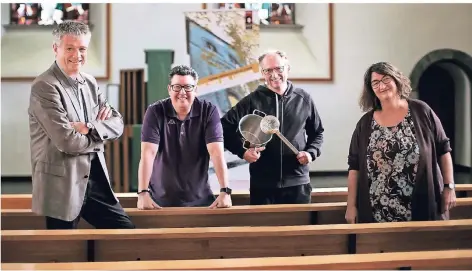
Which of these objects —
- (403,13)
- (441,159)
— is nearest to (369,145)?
(441,159)

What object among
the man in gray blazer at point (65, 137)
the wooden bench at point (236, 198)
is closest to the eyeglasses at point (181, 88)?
the man in gray blazer at point (65, 137)

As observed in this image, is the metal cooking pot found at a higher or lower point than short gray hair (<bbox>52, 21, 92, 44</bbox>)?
lower

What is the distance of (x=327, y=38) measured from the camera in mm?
7816

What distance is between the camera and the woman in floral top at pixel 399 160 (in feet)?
7.32

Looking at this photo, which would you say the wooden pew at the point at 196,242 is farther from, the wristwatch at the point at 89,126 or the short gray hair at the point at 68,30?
the short gray hair at the point at 68,30

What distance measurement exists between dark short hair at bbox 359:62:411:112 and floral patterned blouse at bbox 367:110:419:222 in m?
0.11

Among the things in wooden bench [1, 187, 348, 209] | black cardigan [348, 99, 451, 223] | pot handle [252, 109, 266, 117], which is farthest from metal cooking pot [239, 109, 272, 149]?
black cardigan [348, 99, 451, 223]

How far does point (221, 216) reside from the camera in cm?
225

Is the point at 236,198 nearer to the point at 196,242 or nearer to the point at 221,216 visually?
the point at 221,216

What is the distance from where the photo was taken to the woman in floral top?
7.32ft

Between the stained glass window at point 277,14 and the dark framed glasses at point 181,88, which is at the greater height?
the stained glass window at point 277,14

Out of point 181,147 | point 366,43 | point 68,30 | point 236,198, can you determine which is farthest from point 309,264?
point 366,43

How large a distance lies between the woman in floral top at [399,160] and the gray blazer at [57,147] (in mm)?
1214

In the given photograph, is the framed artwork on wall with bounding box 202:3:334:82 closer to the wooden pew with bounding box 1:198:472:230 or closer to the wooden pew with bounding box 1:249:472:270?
the wooden pew with bounding box 1:198:472:230
